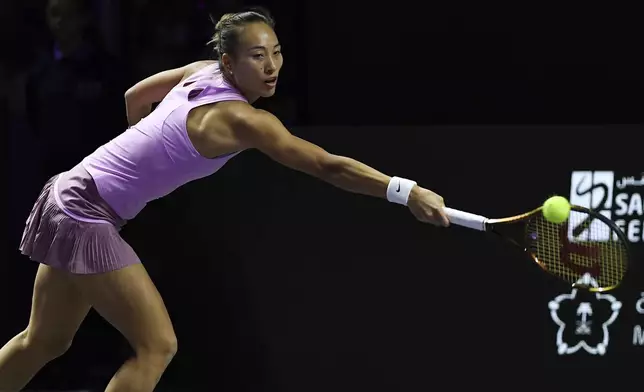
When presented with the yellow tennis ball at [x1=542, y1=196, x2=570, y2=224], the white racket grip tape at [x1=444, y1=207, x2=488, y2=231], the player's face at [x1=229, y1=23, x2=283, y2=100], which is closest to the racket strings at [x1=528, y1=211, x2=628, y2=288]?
the yellow tennis ball at [x1=542, y1=196, x2=570, y2=224]

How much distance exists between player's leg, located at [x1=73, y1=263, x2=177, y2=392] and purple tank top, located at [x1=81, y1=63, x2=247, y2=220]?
233mm

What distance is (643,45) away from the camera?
5.18 metres

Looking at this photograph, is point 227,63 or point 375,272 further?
point 375,272

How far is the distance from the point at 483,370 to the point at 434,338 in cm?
22

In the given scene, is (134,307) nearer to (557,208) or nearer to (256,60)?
(256,60)

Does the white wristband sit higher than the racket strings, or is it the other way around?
the white wristband

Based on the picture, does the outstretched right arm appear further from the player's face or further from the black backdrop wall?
the black backdrop wall

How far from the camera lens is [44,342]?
384 centimetres

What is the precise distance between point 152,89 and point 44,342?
34.5 inches

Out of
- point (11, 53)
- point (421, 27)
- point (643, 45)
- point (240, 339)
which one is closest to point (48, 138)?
point (11, 53)

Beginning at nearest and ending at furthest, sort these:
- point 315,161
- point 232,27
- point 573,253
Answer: point 315,161
point 232,27
point 573,253

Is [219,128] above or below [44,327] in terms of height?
above

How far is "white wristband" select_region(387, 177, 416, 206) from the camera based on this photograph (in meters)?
3.47

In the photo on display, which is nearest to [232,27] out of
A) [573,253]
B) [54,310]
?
[54,310]
